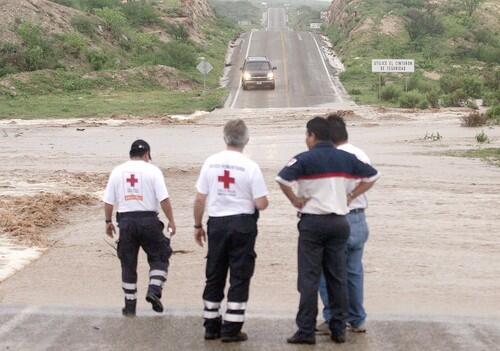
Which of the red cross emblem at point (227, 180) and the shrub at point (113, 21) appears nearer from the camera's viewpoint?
the red cross emblem at point (227, 180)

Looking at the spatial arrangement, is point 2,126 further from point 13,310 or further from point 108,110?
point 13,310

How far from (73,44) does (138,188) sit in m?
54.2

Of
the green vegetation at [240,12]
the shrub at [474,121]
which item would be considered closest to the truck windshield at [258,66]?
the shrub at [474,121]

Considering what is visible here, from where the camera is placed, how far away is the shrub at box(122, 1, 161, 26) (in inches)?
3086

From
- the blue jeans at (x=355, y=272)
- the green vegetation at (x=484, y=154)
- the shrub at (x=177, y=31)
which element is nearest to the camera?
the blue jeans at (x=355, y=272)

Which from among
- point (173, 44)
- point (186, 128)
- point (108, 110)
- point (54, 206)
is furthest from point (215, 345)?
point (173, 44)

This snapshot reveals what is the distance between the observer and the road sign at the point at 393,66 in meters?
51.8

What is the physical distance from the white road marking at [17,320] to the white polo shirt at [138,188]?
1.30m

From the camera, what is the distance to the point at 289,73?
6531 centimetres

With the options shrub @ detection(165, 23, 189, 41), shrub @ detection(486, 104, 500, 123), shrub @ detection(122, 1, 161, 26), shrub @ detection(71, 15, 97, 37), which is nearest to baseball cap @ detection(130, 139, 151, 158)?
shrub @ detection(486, 104, 500, 123)

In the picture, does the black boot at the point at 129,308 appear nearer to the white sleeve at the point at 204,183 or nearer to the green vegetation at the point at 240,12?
the white sleeve at the point at 204,183

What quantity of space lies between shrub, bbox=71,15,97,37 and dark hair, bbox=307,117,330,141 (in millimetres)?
59694

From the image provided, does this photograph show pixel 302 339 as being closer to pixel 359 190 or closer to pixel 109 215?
pixel 359 190

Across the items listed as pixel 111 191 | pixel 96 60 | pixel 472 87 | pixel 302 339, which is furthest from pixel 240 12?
pixel 302 339
